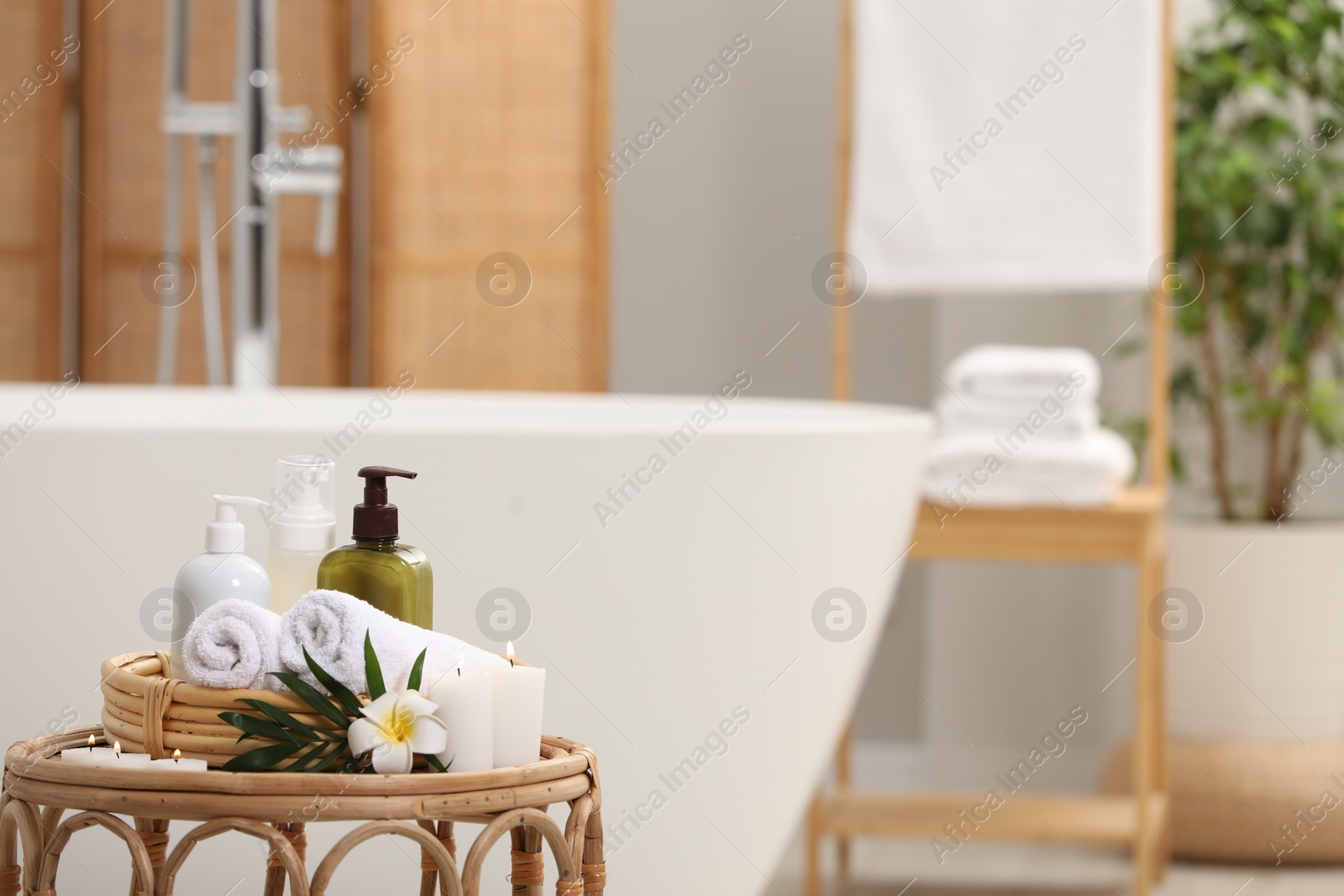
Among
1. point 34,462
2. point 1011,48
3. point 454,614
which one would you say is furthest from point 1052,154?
point 34,462

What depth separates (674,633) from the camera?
130 centimetres

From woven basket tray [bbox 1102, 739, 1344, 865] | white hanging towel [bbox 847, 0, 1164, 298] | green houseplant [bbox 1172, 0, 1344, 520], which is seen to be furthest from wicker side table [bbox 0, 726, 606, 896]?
green houseplant [bbox 1172, 0, 1344, 520]

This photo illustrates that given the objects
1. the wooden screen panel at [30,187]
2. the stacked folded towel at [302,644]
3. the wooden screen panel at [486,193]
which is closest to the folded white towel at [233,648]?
the stacked folded towel at [302,644]

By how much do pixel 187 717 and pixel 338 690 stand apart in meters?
0.09

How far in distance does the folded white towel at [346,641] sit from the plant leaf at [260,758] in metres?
0.04

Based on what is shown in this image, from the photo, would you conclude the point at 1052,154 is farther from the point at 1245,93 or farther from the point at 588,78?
the point at 588,78

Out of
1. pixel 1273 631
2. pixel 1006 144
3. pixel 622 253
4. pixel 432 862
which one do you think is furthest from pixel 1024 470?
pixel 432 862

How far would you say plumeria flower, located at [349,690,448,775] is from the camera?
670mm

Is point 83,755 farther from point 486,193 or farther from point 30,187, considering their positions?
point 30,187

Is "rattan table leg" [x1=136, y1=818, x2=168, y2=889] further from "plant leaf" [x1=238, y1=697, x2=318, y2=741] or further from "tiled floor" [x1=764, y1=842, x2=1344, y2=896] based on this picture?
"tiled floor" [x1=764, y1=842, x2=1344, y2=896]

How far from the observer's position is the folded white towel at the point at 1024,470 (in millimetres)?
1878

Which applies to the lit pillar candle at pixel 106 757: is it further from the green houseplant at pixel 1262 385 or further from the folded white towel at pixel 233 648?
the green houseplant at pixel 1262 385

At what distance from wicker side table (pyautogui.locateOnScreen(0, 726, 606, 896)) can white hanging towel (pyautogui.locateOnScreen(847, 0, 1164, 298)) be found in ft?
5.00

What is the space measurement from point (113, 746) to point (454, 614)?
1.70ft
